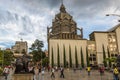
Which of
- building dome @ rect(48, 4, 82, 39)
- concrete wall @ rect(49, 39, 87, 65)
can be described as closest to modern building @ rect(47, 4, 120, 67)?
concrete wall @ rect(49, 39, 87, 65)

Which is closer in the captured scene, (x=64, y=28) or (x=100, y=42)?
(x=100, y=42)

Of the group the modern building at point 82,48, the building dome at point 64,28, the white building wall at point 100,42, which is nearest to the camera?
the modern building at point 82,48

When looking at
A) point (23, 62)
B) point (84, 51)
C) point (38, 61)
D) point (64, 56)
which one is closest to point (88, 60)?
point (84, 51)

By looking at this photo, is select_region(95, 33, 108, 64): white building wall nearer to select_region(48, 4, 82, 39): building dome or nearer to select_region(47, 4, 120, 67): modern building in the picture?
select_region(47, 4, 120, 67): modern building

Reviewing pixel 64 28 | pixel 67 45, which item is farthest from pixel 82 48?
pixel 64 28

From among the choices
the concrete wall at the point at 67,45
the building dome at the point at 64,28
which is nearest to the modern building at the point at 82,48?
the concrete wall at the point at 67,45

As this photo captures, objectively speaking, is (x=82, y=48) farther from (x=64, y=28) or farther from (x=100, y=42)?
(x=64, y=28)

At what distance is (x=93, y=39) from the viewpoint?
8600 centimetres

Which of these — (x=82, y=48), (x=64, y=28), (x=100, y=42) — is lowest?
(x=82, y=48)

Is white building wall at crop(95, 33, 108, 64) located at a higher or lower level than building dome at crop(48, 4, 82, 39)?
lower

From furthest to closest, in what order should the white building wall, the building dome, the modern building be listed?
the building dome
the white building wall
the modern building

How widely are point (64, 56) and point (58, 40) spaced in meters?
8.11

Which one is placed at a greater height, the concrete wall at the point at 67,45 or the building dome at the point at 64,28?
the building dome at the point at 64,28

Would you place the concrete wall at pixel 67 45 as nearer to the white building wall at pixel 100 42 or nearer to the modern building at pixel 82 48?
the modern building at pixel 82 48
